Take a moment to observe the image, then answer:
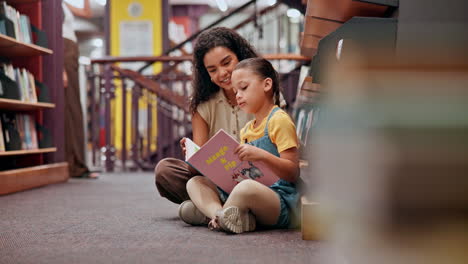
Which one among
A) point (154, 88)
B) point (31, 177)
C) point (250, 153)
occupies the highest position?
point (154, 88)

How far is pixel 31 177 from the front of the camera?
3268 mm

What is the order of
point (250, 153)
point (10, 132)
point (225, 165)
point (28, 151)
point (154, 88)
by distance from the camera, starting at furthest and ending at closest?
point (154, 88)
point (28, 151)
point (10, 132)
point (225, 165)
point (250, 153)

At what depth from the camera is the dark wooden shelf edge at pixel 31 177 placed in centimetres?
296

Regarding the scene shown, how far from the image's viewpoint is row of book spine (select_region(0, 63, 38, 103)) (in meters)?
3.11

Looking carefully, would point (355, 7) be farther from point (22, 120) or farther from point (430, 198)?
point (22, 120)

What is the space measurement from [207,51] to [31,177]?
6.07ft

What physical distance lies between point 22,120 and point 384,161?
304 cm

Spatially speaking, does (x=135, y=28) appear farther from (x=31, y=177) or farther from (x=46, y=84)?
(x=31, y=177)

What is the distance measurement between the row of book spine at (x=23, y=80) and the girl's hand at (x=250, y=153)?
210 cm

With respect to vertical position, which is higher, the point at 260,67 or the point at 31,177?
the point at 260,67

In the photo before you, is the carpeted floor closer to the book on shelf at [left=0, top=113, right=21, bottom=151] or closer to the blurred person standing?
the book on shelf at [left=0, top=113, right=21, bottom=151]

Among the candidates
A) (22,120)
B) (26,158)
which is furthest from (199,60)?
(26,158)

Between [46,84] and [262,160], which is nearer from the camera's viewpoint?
[262,160]

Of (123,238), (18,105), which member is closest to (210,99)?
(123,238)
